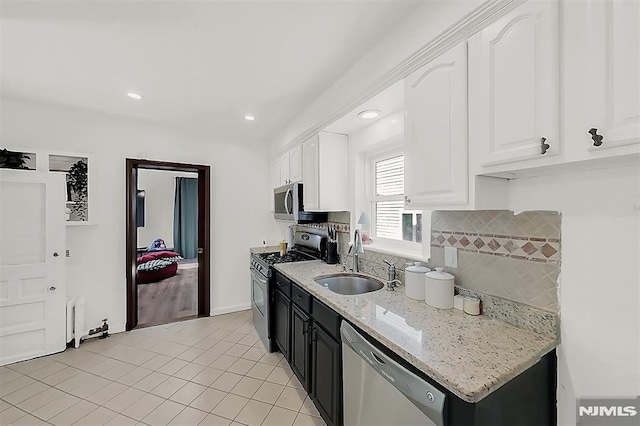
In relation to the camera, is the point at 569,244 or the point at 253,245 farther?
the point at 253,245

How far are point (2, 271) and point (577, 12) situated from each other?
434 cm

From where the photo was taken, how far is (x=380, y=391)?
4.09 feet

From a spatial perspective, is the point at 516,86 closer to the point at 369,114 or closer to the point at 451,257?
the point at 451,257

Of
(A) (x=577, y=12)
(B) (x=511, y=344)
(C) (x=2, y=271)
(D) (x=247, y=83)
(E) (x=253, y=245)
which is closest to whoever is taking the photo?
(A) (x=577, y=12)

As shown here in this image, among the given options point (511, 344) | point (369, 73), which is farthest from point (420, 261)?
point (369, 73)

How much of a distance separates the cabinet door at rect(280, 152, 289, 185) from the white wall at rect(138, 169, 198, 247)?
204 inches

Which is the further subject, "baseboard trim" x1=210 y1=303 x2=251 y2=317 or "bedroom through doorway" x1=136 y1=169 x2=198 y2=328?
"bedroom through doorway" x1=136 y1=169 x2=198 y2=328

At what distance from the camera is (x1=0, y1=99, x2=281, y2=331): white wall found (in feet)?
9.71

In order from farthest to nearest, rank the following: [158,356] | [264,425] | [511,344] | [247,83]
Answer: [158,356] < [247,83] < [264,425] < [511,344]

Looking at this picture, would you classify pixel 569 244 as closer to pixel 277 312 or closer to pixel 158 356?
pixel 277 312

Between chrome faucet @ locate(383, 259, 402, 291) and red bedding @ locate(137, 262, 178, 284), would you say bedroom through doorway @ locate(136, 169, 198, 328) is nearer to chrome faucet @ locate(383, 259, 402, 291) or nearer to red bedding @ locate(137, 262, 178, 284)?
red bedding @ locate(137, 262, 178, 284)

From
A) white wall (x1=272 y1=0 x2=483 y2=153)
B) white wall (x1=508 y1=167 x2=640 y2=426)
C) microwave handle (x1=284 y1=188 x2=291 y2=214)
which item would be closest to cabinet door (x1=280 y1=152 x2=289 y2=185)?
microwave handle (x1=284 y1=188 x2=291 y2=214)

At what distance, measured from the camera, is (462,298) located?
60.9 inches

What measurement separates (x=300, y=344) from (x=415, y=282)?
1.04m
